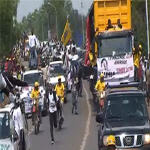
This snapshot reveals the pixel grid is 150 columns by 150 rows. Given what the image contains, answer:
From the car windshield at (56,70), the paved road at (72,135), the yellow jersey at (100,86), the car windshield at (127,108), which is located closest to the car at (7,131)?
the car windshield at (127,108)

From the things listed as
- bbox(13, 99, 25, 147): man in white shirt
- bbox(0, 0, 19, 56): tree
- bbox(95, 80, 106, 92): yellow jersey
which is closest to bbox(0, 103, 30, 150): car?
bbox(13, 99, 25, 147): man in white shirt

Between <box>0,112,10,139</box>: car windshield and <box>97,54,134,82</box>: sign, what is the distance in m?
13.7

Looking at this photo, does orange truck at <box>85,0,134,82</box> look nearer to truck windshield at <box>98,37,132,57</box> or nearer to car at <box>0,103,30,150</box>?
truck windshield at <box>98,37,132,57</box>

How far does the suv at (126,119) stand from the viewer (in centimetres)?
1598

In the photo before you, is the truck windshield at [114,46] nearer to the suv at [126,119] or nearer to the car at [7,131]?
the suv at [126,119]

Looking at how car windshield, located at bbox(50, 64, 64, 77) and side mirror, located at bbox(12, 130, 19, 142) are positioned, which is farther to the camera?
car windshield, located at bbox(50, 64, 64, 77)

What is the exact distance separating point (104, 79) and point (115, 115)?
11747mm

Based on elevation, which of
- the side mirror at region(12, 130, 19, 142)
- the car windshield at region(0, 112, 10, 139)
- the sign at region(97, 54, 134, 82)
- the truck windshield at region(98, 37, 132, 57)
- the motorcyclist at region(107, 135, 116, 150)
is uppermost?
the truck windshield at region(98, 37, 132, 57)

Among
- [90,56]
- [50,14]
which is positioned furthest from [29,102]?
[50,14]

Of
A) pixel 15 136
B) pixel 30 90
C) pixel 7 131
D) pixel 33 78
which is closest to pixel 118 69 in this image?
pixel 30 90

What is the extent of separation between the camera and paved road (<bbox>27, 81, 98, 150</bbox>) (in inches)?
870

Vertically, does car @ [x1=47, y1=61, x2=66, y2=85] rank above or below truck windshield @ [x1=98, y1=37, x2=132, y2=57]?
below

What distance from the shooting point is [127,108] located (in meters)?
17.2

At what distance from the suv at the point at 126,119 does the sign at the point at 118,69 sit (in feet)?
34.1
